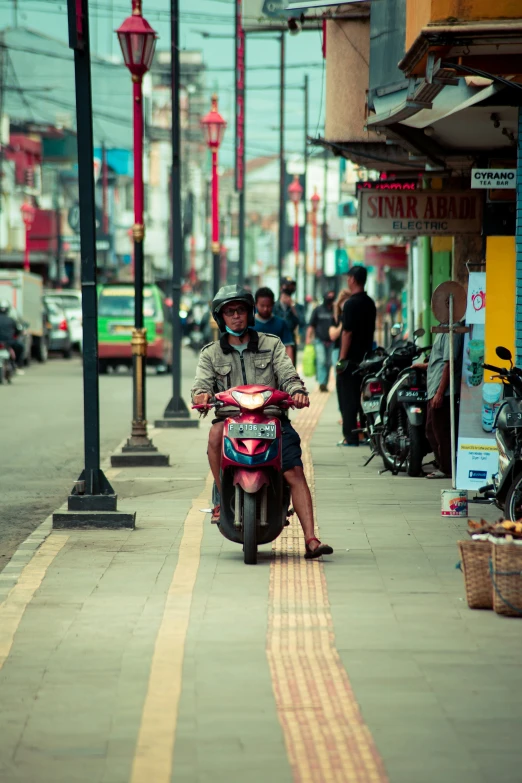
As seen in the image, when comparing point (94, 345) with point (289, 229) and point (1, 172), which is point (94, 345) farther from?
point (289, 229)

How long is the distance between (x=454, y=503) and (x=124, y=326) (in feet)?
91.1

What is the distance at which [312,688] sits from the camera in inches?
239

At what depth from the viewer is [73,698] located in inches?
235

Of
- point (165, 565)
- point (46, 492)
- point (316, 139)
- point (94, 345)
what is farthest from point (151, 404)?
point (165, 565)

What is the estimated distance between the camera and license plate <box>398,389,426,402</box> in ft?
45.7

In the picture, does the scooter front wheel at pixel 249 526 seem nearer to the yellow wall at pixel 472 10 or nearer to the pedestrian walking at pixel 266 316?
the yellow wall at pixel 472 10

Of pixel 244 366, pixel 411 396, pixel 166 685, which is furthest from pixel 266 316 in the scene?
pixel 166 685

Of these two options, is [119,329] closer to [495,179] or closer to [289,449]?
[495,179]

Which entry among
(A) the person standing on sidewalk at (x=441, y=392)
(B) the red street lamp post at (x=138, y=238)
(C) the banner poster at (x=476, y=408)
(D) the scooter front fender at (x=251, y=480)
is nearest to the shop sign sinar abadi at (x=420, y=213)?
(B) the red street lamp post at (x=138, y=238)

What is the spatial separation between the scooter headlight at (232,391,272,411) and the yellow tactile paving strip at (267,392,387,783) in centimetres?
99

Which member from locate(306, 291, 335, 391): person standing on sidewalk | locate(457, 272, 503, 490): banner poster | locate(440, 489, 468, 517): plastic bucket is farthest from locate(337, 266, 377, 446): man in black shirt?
locate(306, 291, 335, 391): person standing on sidewalk

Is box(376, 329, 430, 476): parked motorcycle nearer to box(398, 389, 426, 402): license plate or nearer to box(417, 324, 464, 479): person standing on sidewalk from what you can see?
box(398, 389, 426, 402): license plate

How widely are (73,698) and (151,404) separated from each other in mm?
20774

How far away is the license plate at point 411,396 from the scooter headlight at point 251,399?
5187mm
